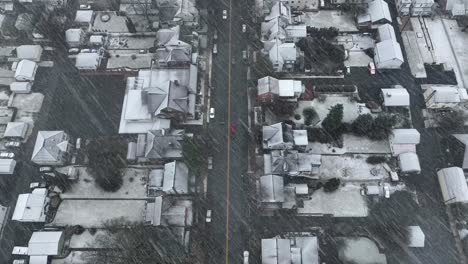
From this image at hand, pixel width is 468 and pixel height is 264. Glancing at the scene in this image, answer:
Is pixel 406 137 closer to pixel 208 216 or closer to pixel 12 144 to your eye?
pixel 208 216

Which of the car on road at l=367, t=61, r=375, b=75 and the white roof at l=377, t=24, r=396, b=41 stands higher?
the white roof at l=377, t=24, r=396, b=41

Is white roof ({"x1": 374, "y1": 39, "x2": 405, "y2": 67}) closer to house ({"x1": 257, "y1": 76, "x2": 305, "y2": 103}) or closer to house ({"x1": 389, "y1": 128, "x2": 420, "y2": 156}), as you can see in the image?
house ({"x1": 389, "y1": 128, "x2": 420, "y2": 156})

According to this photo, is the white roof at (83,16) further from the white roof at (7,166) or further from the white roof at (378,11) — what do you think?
the white roof at (378,11)

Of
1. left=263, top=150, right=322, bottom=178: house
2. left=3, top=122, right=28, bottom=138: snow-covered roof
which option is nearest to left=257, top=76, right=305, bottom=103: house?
left=263, top=150, right=322, bottom=178: house

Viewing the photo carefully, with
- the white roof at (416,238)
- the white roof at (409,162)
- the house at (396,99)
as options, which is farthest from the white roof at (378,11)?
the white roof at (416,238)

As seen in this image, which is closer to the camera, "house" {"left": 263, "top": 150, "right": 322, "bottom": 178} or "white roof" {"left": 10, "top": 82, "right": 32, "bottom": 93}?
"house" {"left": 263, "top": 150, "right": 322, "bottom": 178}

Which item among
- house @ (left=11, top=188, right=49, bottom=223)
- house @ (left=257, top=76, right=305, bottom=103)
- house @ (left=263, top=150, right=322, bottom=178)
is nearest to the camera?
house @ (left=11, top=188, right=49, bottom=223)
